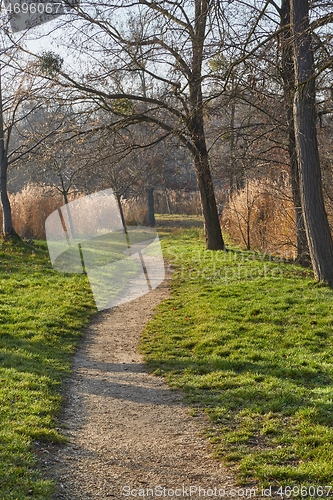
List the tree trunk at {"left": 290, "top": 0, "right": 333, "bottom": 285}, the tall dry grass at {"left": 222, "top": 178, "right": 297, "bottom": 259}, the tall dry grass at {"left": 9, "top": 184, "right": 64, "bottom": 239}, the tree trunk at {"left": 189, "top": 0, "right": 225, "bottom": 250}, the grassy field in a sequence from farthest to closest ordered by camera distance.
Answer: the tall dry grass at {"left": 9, "top": 184, "right": 64, "bottom": 239}
the tall dry grass at {"left": 222, "top": 178, "right": 297, "bottom": 259}
the tree trunk at {"left": 189, "top": 0, "right": 225, "bottom": 250}
the tree trunk at {"left": 290, "top": 0, "right": 333, "bottom": 285}
the grassy field

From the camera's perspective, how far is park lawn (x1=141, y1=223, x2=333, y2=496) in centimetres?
472

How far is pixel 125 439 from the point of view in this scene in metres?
5.28

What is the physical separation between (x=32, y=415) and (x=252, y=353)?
3.34m

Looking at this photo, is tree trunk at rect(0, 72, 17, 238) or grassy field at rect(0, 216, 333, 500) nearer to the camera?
grassy field at rect(0, 216, 333, 500)

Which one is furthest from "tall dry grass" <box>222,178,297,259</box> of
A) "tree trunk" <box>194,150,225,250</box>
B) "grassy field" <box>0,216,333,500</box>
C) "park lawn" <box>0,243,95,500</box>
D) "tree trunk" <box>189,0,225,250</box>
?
"park lawn" <box>0,243,95,500</box>

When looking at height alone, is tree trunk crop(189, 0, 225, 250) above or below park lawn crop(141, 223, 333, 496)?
above

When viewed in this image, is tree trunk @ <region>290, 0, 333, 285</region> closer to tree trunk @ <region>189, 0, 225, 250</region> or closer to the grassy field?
the grassy field

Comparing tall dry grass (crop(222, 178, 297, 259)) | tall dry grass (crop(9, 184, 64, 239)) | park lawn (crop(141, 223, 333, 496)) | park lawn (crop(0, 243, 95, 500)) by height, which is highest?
tall dry grass (crop(9, 184, 64, 239))

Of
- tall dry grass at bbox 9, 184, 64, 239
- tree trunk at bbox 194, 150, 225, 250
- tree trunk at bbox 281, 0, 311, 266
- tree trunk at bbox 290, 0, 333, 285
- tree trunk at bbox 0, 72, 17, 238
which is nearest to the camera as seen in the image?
tree trunk at bbox 290, 0, 333, 285

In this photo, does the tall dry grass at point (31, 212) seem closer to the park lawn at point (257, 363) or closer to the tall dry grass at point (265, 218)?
the tall dry grass at point (265, 218)

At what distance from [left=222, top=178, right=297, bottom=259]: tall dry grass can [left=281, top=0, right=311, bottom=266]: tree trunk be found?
2.09 feet

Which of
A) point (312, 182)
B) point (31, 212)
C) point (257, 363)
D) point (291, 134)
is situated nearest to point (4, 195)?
point (31, 212)

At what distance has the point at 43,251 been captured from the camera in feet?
59.0

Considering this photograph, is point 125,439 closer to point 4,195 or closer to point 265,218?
point 265,218
